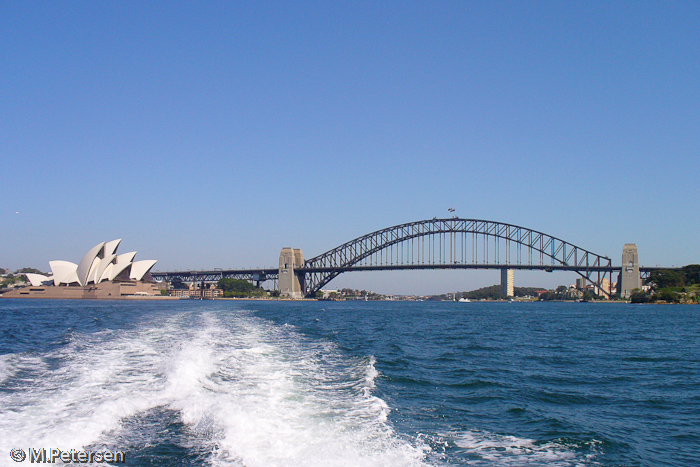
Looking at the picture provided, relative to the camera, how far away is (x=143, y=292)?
331 feet

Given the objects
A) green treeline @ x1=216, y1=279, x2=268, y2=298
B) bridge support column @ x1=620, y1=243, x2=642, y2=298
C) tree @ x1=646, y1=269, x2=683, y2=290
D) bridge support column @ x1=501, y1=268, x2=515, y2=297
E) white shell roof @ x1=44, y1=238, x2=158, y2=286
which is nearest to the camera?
tree @ x1=646, y1=269, x2=683, y2=290

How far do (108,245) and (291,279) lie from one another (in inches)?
1581

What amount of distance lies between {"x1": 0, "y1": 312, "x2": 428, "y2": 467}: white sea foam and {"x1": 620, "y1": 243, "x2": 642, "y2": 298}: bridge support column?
104556 mm

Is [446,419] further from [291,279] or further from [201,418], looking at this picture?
[291,279]

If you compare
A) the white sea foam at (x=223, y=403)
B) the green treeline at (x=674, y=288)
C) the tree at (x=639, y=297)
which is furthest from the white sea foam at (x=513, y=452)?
the tree at (x=639, y=297)

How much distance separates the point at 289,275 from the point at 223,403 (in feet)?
368

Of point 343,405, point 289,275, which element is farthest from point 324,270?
point 343,405

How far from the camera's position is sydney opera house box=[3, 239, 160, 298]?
306 ft

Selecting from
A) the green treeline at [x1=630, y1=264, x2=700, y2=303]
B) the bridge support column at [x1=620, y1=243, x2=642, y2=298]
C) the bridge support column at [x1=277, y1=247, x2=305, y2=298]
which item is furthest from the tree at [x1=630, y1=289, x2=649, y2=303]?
the bridge support column at [x1=277, y1=247, x2=305, y2=298]

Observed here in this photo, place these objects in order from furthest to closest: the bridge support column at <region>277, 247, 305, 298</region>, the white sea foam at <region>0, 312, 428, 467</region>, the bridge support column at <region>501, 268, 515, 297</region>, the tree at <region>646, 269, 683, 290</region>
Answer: the bridge support column at <region>501, 268, 515, 297</region>
the bridge support column at <region>277, 247, 305, 298</region>
the tree at <region>646, 269, 683, 290</region>
the white sea foam at <region>0, 312, 428, 467</region>

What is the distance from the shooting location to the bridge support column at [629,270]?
105 metres

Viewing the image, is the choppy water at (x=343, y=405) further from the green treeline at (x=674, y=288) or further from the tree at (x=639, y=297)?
the tree at (x=639, y=297)

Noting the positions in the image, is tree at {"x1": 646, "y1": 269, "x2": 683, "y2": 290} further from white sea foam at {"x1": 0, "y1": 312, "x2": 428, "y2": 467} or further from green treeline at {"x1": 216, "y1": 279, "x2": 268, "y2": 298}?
white sea foam at {"x1": 0, "y1": 312, "x2": 428, "y2": 467}

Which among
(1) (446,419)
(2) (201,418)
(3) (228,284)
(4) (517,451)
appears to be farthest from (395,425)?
(3) (228,284)
